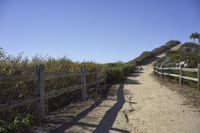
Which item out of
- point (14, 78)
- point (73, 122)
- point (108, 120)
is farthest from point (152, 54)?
point (14, 78)

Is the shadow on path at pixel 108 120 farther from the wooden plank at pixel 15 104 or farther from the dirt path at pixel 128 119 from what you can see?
the wooden plank at pixel 15 104

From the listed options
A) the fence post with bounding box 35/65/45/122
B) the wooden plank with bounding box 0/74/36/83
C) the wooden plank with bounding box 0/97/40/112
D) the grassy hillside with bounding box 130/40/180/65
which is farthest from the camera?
the grassy hillside with bounding box 130/40/180/65

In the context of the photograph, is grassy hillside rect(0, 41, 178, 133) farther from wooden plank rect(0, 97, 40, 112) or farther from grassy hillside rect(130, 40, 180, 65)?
grassy hillside rect(130, 40, 180, 65)

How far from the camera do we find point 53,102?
10.8m

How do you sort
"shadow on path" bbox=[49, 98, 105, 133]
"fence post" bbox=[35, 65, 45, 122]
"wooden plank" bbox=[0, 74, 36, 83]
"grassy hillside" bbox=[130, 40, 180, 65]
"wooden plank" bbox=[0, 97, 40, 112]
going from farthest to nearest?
1. "grassy hillside" bbox=[130, 40, 180, 65]
2. "fence post" bbox=[35, 65, 45, 122]
3. "shadow on path" bbox=[49, 98, 105, 133]
4. "wooden plank" bbox=[0, 74, 36, 83]
5. "wooden plank" bbox=[0, 97, 40, 112]

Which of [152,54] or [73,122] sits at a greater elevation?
[152,54]

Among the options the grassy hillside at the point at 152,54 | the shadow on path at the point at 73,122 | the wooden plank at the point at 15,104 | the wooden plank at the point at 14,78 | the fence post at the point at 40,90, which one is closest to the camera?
the wooden plank at the point at 15,104

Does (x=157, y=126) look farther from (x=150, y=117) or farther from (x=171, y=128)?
(x=150, y=117)

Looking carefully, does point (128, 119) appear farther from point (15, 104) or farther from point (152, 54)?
point (152, 54)

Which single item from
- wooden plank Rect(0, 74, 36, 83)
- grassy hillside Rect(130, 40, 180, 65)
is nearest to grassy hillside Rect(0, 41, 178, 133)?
wooden plank Rect(0, 74, 36, 83)

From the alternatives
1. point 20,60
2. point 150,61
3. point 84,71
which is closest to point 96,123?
point 20,60

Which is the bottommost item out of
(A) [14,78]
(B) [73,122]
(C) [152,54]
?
(B) [73,122]

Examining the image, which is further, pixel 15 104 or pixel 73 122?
pixel 73 122

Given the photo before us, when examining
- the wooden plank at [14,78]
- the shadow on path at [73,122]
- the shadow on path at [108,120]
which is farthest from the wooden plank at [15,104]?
the shadow on path at [108,120]
